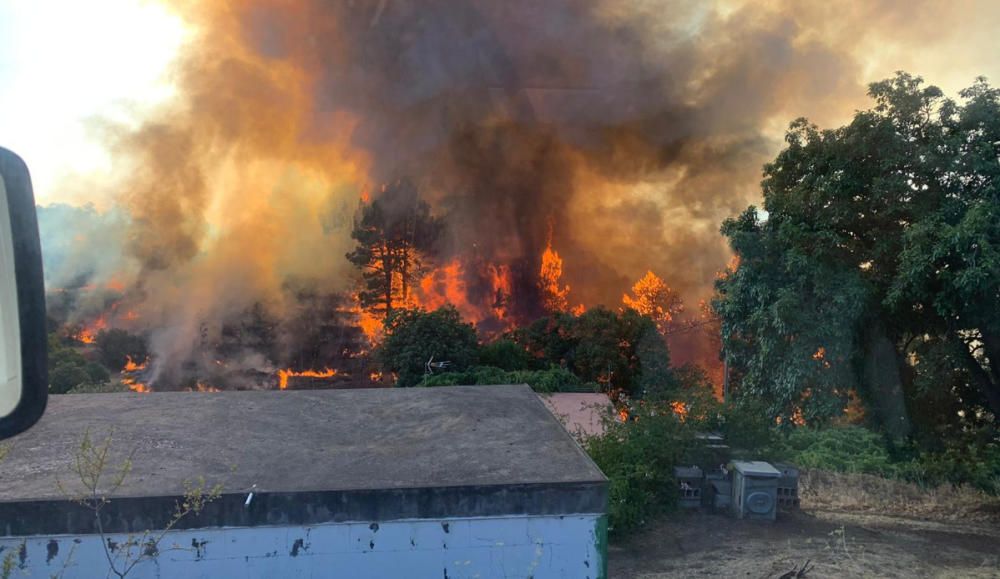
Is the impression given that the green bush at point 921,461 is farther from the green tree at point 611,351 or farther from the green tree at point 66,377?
the green tree at point 66,377

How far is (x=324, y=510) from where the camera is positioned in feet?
19.1

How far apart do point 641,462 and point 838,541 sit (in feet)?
10.4

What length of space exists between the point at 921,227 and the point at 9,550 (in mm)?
12217

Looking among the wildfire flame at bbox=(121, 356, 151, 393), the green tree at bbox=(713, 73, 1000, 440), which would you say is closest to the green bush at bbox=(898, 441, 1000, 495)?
the green tree at bbox=(713, 73, 1000, 440)

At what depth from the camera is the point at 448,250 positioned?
47.1 meters

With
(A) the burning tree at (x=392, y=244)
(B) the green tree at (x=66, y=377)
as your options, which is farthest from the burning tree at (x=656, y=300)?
(B) the green tree at (x=66, y=377)

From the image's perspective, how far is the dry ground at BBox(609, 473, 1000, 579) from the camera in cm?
923

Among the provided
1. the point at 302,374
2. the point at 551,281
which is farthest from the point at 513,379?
the point at 551,281

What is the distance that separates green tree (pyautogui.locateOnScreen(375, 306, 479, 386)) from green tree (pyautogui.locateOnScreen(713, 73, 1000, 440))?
15.6m

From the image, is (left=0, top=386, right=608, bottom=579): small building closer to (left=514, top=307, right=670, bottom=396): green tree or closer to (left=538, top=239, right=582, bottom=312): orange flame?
(left=514, top=307, right=670, bottom=396): green tree

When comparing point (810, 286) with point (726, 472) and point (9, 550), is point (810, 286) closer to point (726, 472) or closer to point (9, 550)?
point (726, 472)

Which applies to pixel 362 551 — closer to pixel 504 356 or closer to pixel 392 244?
pixel 504 356

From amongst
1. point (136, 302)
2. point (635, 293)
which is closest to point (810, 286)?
point (635, 293)

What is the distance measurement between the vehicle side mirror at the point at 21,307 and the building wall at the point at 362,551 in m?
4.43
